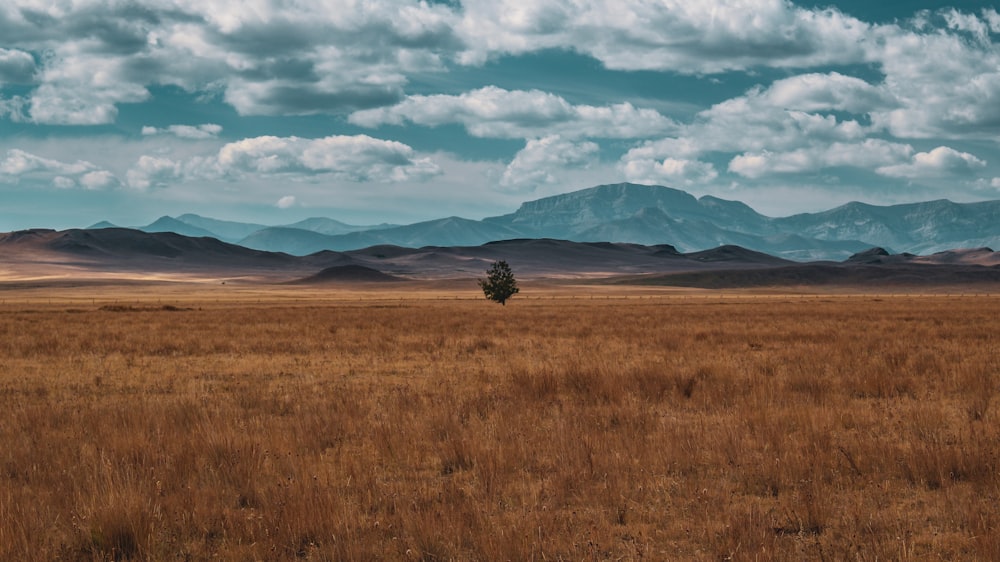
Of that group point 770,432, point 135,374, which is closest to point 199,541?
point 770,432

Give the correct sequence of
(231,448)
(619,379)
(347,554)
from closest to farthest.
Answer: (347,554) < (231,448) < (619,379)

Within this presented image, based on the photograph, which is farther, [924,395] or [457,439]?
[924,395]

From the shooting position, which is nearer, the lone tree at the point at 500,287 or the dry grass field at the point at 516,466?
the dry grass field at the point at 516,466

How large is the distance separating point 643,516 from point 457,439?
326 centimetres

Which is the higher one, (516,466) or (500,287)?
(500,287)

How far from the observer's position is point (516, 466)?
8703mm

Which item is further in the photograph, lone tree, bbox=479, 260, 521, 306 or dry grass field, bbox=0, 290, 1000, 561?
lone tree, bbox=479, 260, 521, 306

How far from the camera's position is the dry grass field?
627cm

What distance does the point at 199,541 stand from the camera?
21.4 feet

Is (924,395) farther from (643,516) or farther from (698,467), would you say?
(643,516)

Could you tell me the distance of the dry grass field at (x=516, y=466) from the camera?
6.27 m

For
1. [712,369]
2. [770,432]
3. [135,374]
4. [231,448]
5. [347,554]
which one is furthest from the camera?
[135,374]

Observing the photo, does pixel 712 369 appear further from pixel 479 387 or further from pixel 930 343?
pixel 930 343

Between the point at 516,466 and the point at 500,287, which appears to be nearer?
the point at 516,466
